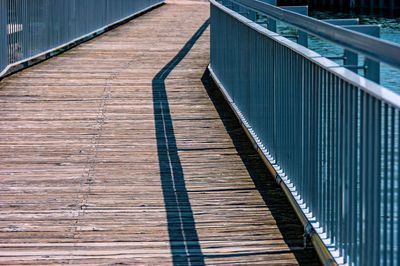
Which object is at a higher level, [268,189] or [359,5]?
[359,5]

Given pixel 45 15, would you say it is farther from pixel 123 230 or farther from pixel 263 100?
pixel 123 230

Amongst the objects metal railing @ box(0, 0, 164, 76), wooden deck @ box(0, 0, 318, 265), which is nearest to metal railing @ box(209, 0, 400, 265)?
wooden deck @ box(0, 0, 318, 265)

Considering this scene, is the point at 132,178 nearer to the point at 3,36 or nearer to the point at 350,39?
the point at 350,39

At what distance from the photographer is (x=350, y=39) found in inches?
126

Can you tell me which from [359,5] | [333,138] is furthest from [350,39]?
[359,5]

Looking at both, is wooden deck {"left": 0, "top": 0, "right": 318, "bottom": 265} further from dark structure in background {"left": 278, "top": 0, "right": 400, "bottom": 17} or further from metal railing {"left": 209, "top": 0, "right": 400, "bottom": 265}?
dark structure in background {"left": 278, "top": 0, "right": 400, "bottom": 17}

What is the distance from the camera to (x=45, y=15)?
12328mm

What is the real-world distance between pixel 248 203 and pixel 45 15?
815cm

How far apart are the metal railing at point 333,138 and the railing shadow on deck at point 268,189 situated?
0.12 m

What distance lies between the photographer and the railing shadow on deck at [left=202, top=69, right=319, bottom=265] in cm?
419

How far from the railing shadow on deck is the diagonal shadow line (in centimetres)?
51

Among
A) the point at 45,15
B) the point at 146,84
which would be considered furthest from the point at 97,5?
the point at 146,84

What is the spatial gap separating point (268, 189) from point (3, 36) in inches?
235

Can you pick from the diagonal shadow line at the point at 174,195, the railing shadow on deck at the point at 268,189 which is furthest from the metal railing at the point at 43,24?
the railing shadow on deck at the point at 268,189
